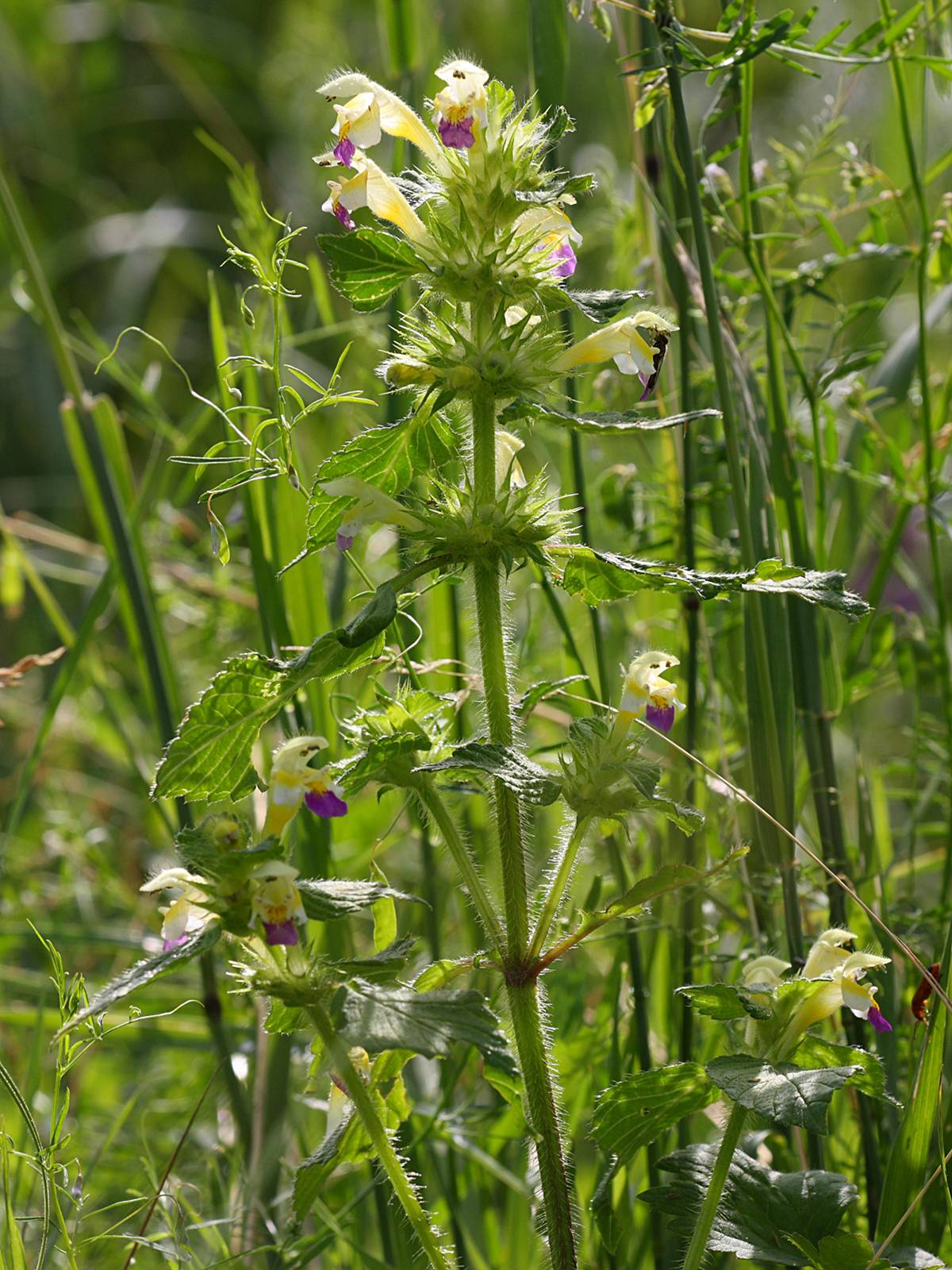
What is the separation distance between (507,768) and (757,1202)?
297 millimetres

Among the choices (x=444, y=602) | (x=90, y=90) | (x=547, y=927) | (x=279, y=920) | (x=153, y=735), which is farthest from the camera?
(x=90, y=90)

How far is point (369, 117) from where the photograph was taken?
0.67 meters

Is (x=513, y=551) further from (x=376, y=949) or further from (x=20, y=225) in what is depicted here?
(x=20, y=225)

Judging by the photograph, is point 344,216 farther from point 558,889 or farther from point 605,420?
point 558,889

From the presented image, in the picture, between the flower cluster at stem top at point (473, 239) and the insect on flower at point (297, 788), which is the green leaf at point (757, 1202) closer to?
the insect on flower at point (297, 788)

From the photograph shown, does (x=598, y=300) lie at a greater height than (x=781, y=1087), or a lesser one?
greater

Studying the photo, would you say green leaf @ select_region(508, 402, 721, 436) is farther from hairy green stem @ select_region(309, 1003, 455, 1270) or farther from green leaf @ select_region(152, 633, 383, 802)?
hairy green stem @ select_region(309, 1003, 455, 1270)

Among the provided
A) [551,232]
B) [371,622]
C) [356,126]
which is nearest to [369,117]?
[356,126]

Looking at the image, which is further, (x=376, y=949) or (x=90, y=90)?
(x=90, y=90)

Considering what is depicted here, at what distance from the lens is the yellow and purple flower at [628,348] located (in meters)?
0.70

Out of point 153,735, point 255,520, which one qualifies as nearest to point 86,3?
point 153,735

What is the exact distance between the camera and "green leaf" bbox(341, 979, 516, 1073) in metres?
0.53

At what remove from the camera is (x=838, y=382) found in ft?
3.27

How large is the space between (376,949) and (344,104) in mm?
463
